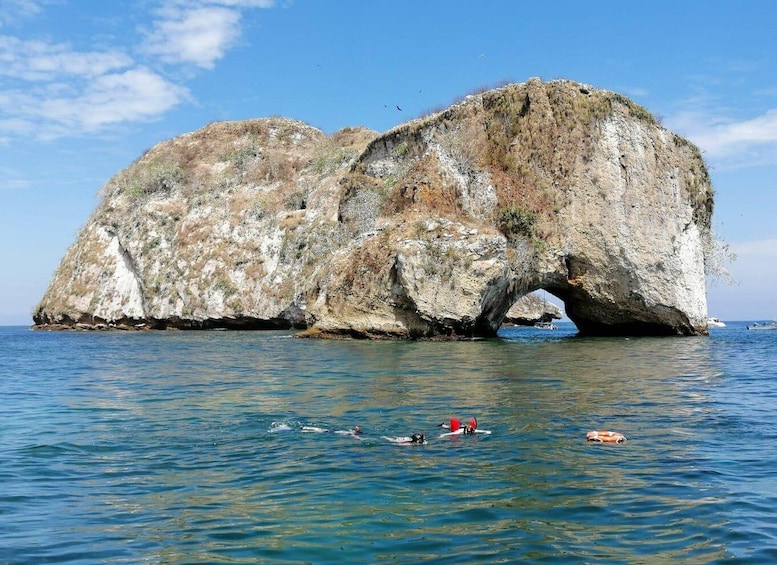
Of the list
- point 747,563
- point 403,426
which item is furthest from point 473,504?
point 403,426

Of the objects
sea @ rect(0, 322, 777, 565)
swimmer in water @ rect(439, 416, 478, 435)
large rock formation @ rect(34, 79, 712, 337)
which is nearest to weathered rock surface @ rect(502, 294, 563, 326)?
large rock formation @ rect(34, 79, 712, 337)

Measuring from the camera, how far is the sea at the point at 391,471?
7195 millimetres

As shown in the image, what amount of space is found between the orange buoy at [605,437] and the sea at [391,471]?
0.44 ft

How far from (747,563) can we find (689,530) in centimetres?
87

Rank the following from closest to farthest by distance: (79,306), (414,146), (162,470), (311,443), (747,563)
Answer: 1. (747,563)
2. (162,470)
3. (311,443)
4. (414,146)
5. (79,306)

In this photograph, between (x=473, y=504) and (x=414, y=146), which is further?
(x=414, y=146)

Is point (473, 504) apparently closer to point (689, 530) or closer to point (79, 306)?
point (689, 530)

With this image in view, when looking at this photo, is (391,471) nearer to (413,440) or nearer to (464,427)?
(413,440)

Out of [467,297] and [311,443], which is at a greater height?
[467,297]

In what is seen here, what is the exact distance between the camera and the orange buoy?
11.8 metres

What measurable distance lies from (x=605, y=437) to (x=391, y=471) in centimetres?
398

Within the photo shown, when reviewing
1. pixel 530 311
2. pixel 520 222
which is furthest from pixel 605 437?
pixel 530 311

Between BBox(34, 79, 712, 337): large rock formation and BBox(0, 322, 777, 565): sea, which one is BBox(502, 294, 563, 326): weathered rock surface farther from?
BBox(0, 322, 777, 565): sea

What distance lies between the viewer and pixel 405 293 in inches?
1474
